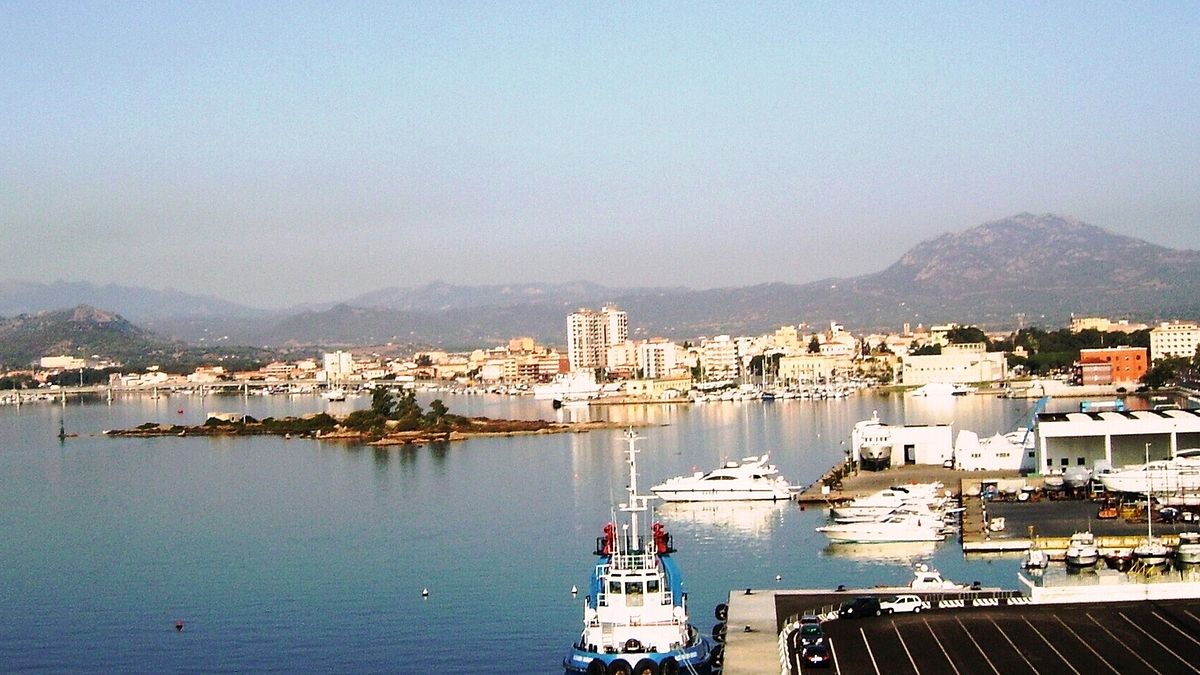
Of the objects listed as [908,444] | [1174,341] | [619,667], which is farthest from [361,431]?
[619,667]

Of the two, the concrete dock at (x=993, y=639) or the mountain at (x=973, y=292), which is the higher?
the mountain at (x=973, y=292)

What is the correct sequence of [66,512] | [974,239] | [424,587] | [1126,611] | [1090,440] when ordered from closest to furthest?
[1126,611] → [424,587] → [1090,440] → [66,512] → [974,239]

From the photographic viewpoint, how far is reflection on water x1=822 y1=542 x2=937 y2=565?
1404cm

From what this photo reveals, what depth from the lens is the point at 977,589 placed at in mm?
10562

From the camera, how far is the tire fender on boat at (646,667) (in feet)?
30.0

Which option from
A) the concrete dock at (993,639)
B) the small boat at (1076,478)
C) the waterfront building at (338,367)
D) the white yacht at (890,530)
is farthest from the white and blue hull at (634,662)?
the waterfront building at (338,367)

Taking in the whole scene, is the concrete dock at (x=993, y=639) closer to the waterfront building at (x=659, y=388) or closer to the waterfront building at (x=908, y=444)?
the waterfront building at (x=908, y=444)

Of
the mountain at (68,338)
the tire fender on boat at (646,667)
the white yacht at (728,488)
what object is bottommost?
the tire fender on boat at (646,667)

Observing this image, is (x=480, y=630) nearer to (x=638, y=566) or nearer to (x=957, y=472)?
(x=638, y=566)

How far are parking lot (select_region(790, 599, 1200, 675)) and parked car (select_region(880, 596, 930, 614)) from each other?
0.36ft

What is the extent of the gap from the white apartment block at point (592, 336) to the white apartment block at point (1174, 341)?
27893 millimetres

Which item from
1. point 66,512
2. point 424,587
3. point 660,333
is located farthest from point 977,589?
point 660,333

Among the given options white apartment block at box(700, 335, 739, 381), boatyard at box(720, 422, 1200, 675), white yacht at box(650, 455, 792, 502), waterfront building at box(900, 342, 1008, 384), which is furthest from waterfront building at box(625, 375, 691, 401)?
boatyard at box(720, 422, 1200, 675)

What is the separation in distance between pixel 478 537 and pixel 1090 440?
264 inches
